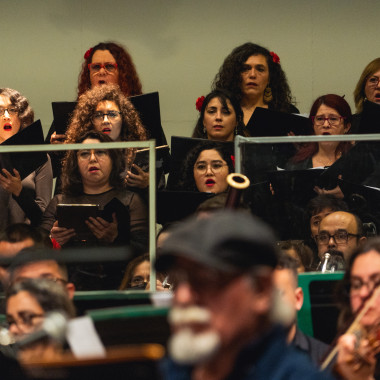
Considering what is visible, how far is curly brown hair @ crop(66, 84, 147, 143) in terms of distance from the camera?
4336mm

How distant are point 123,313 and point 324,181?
1.65 meters

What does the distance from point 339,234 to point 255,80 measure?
1.53m

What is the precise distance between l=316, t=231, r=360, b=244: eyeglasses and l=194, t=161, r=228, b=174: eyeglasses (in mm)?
636

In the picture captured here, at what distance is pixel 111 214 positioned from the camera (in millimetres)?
3525

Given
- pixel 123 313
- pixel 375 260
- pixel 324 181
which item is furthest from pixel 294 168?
pixel 123 313

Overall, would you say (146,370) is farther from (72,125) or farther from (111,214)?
(72,125)

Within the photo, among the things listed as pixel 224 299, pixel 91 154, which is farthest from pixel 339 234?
pixel 224 299

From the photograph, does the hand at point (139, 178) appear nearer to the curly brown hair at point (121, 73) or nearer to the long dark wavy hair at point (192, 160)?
the long dark wavy hair at point (192, 160)

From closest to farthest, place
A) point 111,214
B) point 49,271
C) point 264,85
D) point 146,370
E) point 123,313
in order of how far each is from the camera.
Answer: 1. point 146,370
2. point 123,313
3. point 49,271
4. point 111,214
5. point 264,85

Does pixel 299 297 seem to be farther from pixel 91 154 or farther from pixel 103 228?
pixel 91 154

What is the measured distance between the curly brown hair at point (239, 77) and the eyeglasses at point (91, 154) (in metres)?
1.40

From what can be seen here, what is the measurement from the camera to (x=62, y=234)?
139 inches

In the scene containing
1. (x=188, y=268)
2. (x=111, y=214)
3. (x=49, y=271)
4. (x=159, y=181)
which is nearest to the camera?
(x=188, y=268)

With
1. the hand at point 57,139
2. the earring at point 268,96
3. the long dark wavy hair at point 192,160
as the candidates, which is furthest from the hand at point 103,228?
the earring at point 268,96
